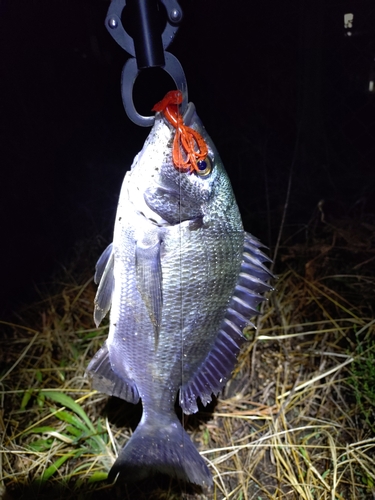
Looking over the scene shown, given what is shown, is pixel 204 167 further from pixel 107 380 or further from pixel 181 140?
pixel 107 380

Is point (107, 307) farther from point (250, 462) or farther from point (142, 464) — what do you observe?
point (250, 462)

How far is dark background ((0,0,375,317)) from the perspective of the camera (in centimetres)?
173

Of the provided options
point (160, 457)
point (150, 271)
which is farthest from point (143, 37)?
point (160, 457)

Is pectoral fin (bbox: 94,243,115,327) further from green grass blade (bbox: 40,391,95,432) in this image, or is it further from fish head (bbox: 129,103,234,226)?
green grass blade (bbox: 40,391,95,432)

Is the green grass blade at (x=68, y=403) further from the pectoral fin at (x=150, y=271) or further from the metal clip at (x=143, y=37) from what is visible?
the metal clip at (x=143, y=37)

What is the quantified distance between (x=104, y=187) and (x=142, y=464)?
5.94ft

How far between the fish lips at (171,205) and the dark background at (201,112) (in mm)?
648

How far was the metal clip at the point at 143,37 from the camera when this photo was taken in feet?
2.86

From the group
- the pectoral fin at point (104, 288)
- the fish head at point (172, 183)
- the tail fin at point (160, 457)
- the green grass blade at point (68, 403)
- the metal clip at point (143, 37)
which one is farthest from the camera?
the green grass blade at point (68, 403)

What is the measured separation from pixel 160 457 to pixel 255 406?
25.0 inches

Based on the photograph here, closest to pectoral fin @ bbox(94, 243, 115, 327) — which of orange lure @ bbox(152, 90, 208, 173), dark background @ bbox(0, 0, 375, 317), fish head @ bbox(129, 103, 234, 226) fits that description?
fish head @ bbox(129, 103, 234, 226)

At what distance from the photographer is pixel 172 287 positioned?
3.83 feet

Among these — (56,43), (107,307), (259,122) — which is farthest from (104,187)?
(107,307)

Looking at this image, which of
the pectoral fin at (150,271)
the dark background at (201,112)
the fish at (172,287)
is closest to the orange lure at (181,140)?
the fish at (172,287)
